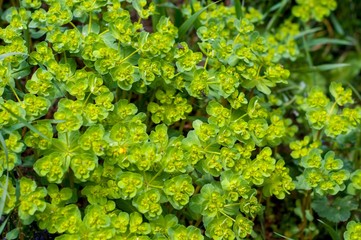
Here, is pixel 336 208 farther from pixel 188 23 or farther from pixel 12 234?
pixel 12 234

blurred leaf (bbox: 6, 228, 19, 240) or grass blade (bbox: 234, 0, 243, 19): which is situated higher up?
grass blade (bbox: 234, 0, 243, 19)

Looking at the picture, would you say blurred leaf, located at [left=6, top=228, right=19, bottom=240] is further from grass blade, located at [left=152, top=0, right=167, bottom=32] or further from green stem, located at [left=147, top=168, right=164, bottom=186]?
grass blade, located at [left=152, top=0, right=167, bottom=32]

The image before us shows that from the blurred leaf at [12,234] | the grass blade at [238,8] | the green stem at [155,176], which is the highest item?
the grass blade at [238,8]

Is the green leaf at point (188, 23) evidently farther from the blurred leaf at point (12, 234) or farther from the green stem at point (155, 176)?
the blurred leaf at point (12, 234)

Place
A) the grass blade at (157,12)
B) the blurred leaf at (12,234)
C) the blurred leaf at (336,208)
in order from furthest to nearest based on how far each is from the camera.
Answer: the grass blade at (157,12) → the blurred leaf at (336,208) → the blurred leaf at (12,234)

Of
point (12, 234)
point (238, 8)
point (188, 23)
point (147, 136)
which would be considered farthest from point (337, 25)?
point (12, 234)

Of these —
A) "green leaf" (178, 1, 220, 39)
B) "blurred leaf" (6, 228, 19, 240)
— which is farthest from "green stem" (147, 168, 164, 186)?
"green leaf" (178, 1, 220, 39)

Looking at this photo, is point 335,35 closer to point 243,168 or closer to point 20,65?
point 243,168

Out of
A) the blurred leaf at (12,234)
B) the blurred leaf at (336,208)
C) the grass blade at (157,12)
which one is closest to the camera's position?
the blurred leaf at (12,234)

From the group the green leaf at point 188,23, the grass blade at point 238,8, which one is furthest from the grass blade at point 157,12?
the grass blade at point 238,8
